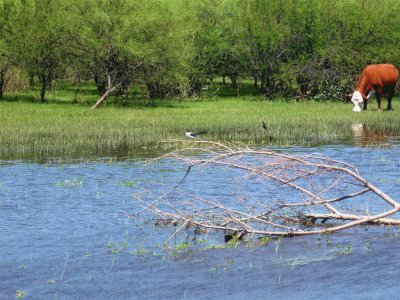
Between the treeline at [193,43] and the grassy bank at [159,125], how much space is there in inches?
93.4

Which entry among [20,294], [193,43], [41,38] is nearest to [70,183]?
[20,294]

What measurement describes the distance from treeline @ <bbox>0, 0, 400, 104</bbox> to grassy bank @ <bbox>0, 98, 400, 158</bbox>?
237 centimetres

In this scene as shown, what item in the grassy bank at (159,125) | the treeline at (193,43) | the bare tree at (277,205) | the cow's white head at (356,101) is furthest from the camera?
the treeline at (193,43)

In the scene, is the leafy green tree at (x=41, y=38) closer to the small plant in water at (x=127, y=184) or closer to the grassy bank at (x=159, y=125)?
the grassy bank at (x=159, y=125)

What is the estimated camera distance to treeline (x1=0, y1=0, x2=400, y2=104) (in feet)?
137

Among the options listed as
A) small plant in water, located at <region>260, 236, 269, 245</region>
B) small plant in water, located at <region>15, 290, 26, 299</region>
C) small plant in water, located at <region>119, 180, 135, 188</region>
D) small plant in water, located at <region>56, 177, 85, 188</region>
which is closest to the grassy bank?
small plant in water, located at <region>56, 177, 85, 188</region>

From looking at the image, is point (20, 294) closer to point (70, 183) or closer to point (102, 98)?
point (70, 183)

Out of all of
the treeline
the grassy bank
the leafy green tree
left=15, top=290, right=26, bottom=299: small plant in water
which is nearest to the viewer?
left=15, top=290, right=26, bottom=299: small plant in water

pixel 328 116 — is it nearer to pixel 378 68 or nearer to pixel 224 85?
pixel 378 68

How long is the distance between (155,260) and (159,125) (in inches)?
796

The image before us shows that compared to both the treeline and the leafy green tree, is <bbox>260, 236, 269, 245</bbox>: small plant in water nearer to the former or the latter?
the treeline

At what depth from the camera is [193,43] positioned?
4894 cm

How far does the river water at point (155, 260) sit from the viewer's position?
1155cm

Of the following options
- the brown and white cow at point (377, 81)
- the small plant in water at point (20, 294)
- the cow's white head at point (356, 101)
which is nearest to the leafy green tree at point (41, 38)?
the cow's white head at point (356, 101)
